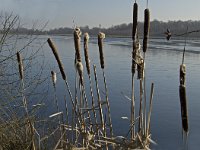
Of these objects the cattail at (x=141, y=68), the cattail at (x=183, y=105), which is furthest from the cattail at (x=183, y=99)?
the cattail at (x=141, y=68)

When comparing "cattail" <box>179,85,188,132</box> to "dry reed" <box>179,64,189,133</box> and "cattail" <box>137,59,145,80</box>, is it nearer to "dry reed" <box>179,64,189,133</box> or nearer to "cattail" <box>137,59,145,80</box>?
"dry reed" <box>179,64,189,133</box>

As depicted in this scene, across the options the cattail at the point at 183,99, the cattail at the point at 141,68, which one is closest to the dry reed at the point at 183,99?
the cattail at the point at 183,99

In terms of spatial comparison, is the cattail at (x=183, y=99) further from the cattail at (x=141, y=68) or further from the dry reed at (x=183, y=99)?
the cattail at (x=141, y=68)

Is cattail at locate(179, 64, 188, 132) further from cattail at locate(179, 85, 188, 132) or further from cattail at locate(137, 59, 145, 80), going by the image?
cattail at locate(137, 59, 145, 80)

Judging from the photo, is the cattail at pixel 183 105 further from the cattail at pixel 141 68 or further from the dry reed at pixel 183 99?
the cattail at pixel 141 68

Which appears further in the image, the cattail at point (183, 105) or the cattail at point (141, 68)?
the cattail at point (141, 68)

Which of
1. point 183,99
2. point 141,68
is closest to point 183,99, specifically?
point 183,99

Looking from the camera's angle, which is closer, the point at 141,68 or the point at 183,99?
the point at 183,99

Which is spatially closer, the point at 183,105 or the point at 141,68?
the point at 183,105

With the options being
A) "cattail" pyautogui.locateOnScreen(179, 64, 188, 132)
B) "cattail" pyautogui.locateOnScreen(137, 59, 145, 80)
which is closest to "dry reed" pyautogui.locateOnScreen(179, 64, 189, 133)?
"cattail" pyautogui.locateOnScreen(179, 64, 188, 132)

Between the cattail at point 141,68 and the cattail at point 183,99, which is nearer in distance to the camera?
the cattail at point 183,99

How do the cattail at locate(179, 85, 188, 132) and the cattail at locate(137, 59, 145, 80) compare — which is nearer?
the cattail at locate(179, 85, 188, 132)

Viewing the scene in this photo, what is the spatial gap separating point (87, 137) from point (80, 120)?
0.21 meters

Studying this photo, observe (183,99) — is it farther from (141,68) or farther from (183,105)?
(141,68)
